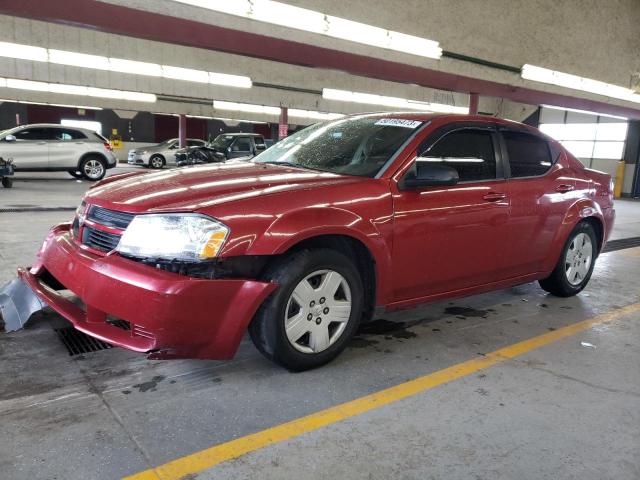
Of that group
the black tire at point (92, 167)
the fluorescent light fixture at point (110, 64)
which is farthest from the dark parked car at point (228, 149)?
the black tire at point (92, 167)

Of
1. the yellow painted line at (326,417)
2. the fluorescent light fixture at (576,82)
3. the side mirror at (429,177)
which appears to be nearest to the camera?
the yellow painted line at (326,417)

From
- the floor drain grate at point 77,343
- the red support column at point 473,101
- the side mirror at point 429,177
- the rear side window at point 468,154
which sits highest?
the red support column at point 473,101

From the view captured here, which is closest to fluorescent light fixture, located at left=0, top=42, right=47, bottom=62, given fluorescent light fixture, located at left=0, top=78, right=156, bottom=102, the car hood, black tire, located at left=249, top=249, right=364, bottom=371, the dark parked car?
the dark parked car

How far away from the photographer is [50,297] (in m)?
2.87

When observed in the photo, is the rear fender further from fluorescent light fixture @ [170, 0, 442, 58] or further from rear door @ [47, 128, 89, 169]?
rear door @ [47, 128, 89, 169]

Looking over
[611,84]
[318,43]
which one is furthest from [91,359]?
[611,84]

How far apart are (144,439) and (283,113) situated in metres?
18.2

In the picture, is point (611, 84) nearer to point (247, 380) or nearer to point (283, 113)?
point (283, 113)

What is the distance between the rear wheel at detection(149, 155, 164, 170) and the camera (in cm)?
2145

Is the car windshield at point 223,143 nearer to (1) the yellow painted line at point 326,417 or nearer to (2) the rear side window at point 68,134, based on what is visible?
(2) the rear side window at point 68,134

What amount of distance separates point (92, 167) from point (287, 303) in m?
13.9

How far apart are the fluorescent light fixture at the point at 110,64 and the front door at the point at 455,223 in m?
12.6

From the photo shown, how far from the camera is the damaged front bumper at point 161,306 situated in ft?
7.75

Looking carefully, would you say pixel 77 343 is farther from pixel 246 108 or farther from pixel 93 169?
pixel 246 108
